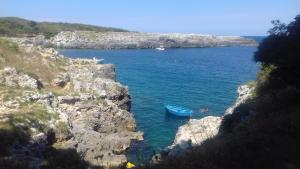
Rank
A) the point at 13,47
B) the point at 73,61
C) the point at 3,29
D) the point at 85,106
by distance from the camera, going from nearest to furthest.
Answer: the point at 85,106, the point at 13,47, the point at 73,61, the point at 3,29

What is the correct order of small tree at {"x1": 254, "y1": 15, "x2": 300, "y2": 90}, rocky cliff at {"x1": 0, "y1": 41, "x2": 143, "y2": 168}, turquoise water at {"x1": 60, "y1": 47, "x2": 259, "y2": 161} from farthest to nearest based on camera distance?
turquoise water at {"x1": 60, "y1": 47, "x2": 259, "y2": 161}
rocky cliff at {"x1": 0, "y1": 41, "x2": 143, "y2": 168}
small tree at {"x1": 254, "y1": 15, "x2": 300, "y2": 90}

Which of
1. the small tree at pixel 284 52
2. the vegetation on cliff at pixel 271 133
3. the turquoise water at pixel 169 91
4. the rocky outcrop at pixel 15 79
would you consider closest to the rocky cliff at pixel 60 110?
the rocky outcrop at pixel 15 79

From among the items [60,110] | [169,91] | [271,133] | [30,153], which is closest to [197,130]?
[60,110]

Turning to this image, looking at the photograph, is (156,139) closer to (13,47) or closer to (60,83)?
(60,83)

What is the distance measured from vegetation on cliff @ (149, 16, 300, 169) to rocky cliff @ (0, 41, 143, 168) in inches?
507

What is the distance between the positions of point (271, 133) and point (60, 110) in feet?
87.7

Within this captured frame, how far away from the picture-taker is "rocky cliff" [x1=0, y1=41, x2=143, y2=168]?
3067 cm

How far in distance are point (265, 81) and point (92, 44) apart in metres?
167

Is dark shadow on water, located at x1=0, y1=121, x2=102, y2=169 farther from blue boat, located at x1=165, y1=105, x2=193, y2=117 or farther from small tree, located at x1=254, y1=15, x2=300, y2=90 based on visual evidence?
blue boat, located at x1=165, y1=105, x2=193, y2=117

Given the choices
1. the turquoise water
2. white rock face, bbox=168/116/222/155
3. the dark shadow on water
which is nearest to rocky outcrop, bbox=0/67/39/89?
the turquoise water

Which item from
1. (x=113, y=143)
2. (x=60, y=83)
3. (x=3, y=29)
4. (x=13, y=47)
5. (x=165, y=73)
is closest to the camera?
(x=113, y=143)

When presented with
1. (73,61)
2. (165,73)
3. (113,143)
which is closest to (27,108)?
(113,143)

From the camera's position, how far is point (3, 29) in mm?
193000

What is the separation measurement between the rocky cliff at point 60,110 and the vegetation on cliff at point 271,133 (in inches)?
507
